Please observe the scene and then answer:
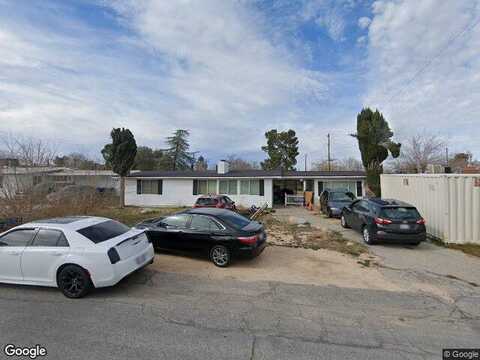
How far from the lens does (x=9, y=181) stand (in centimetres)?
1220

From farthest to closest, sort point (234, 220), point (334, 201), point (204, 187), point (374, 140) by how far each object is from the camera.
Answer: point (204, 187) → point (374, 140) → point (334, 201) → point (234, 220)

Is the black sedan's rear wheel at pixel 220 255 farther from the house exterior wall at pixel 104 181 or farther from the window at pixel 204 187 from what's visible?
the house exterior wall at pixel 104 181

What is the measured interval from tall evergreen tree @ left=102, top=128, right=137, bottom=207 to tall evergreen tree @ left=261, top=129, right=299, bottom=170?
23.2 meters

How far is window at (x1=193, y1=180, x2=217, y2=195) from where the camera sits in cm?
2211

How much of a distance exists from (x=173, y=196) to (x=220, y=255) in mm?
16752

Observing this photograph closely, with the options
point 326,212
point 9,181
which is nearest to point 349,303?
point 326,212

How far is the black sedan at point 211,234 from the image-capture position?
6305 millimetres

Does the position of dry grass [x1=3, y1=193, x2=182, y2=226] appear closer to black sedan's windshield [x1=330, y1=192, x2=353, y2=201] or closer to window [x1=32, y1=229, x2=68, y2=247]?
window [x1=32, y1=229, x2=68, y2=247]

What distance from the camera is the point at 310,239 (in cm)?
961

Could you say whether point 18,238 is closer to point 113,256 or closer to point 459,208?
point 113,256

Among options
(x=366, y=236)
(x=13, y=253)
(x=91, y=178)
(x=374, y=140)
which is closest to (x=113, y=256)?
(x=13, y=253)

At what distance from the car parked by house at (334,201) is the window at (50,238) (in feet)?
43.5

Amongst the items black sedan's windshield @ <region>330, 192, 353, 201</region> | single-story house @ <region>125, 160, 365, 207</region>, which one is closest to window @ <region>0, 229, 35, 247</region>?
black sedan's windshield @ <region>330, 192, 353, 201</region>

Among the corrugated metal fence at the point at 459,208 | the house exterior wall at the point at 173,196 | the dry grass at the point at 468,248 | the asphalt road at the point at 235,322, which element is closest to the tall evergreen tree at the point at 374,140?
the house exterior wall at the point at 173,196
